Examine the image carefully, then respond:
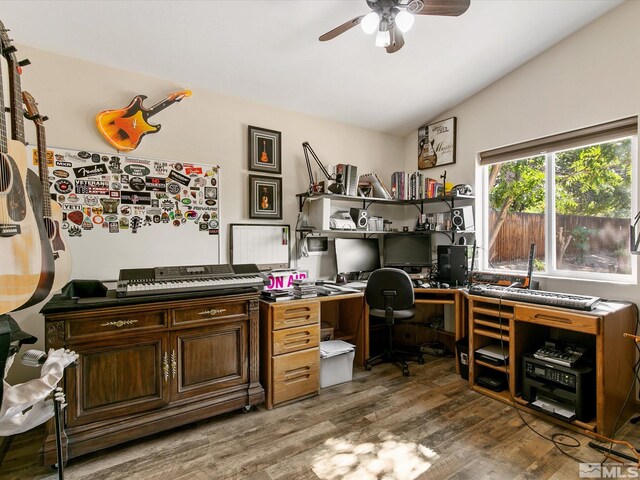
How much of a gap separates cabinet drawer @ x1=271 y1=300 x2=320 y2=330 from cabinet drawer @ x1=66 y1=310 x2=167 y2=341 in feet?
2.41

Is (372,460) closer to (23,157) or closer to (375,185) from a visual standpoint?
(23,157)

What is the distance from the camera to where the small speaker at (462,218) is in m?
3.08

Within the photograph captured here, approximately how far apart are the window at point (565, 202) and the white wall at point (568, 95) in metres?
0.11

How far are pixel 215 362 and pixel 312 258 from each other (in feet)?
4.67

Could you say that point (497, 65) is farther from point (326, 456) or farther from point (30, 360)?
point (30, 360)

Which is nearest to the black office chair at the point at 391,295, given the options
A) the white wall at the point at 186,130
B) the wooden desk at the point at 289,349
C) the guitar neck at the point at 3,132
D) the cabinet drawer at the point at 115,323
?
the wooden desk at the point at 289,349

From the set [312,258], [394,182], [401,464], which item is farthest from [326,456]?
[394,182]

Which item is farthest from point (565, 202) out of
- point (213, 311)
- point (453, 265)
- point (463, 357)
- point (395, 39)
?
point (213, 311)

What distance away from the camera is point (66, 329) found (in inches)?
65.5

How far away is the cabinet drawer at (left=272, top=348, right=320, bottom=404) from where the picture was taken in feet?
7.41

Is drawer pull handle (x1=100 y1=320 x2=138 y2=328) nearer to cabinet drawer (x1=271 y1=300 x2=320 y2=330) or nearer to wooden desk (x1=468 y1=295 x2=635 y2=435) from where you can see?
cabinet drawer (x1=271 y1=300 x2=320 y2=330)

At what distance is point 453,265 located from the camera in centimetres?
301

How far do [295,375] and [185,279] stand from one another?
1.06 meters

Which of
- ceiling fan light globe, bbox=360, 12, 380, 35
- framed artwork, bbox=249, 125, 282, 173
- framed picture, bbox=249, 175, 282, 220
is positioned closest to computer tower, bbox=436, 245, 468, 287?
framed picture, bbox=249, 175, 282, 220
